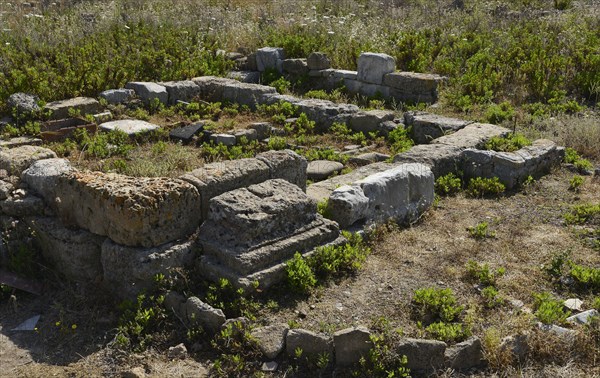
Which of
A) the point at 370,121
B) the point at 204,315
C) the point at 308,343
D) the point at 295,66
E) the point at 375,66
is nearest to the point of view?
the point at 308,343

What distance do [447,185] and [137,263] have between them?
3.90 meters

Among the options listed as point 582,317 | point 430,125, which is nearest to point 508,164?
point 430,125

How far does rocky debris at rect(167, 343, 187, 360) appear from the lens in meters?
4.84

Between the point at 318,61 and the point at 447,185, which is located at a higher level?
the point at 318,61

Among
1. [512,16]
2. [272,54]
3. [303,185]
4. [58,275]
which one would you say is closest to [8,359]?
[58,275]

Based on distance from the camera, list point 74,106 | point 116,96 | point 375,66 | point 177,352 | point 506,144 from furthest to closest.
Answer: point 375,66
point 116,96
point 74,106
point 506,144
point 177,352

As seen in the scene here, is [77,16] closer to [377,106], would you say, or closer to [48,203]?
[377,106]

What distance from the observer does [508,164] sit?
25.7 feet

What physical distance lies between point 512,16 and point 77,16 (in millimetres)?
10195

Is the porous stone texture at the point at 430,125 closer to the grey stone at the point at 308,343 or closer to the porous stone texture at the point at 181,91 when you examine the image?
the porous stone texture at the point at 181,91

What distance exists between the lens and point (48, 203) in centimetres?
612

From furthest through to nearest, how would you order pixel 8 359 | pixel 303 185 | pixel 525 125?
pixel 525 125, pixel 303 185, pixel 8 359

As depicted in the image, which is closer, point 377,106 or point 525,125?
point 525,125

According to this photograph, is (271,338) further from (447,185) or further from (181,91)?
(181,91)
